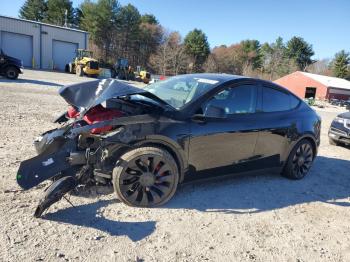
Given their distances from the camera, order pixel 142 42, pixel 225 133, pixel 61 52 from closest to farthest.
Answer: pixel 225 133, pixel 61 52, pixel 142 42

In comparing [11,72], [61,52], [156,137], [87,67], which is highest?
[61,52]

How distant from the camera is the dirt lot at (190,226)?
3.20 m

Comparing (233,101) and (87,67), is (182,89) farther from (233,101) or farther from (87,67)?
(87,67)

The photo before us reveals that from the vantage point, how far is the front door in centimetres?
427

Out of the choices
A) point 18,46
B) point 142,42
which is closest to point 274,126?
point 18,46

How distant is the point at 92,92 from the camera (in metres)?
4.14

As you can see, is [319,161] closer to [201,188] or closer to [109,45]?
[201,188]

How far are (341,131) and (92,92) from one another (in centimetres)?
732

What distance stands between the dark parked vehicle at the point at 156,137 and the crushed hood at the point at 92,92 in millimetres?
12

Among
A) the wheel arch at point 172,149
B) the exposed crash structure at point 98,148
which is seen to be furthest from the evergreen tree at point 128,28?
the wheel arch at point 172,149

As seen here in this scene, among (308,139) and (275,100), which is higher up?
(275,100)

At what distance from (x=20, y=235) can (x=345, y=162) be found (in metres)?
6.83

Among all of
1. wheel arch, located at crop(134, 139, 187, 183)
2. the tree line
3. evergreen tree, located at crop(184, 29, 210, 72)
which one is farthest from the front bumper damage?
evergreen tree, located at crop(184, 29, 210, 72)

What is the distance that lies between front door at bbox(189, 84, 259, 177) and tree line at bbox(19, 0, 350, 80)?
5334cm
